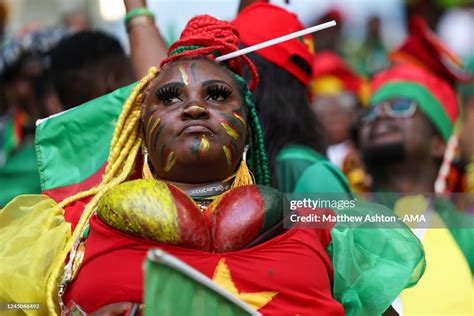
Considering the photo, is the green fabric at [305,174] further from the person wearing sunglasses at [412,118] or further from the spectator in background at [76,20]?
the spectator in background at [76,20]

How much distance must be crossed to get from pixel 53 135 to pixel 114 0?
13.8ft

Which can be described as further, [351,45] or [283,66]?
[351,45]

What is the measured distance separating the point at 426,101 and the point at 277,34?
130 cm

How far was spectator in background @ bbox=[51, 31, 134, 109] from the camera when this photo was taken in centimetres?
509

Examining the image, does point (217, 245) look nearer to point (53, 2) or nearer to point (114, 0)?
point (114, 0)

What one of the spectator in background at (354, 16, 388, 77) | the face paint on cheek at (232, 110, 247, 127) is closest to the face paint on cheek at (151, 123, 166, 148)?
the face paint on cheek at (232, 110, 247, 127)

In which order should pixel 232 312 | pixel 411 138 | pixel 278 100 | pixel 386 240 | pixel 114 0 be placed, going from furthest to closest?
pixel 114 0 → pixel 411 138 → pixel 278 100 → pixel 386 240 → pixel 232 312

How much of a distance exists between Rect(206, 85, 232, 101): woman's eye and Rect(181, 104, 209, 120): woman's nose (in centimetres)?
9

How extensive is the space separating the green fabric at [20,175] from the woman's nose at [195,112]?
2023mm

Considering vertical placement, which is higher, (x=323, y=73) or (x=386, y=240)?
(x=386, y=240)

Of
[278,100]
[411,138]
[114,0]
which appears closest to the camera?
[278,100]

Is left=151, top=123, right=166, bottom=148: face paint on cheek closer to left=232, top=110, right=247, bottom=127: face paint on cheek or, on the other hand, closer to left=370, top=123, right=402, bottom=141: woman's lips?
left=232, top=110, right=247, bottom=127: face paint on cheek

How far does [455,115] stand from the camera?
18.4 ft

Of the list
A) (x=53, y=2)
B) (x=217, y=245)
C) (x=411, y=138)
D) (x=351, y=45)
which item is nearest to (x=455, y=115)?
(x=411, y=138)
